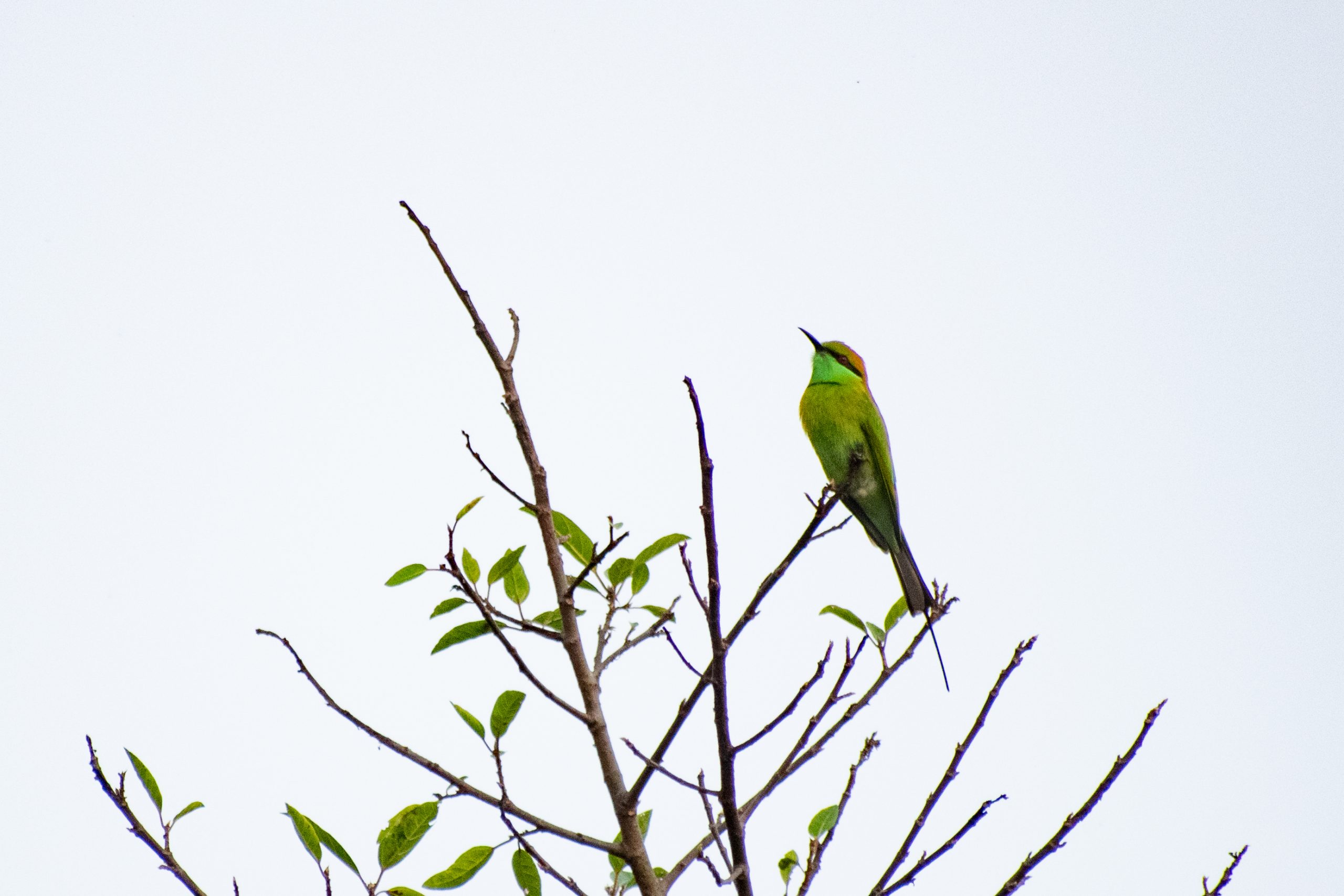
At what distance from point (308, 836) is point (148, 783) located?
328 millimetres

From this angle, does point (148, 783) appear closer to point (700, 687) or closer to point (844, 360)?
point (700, 687)

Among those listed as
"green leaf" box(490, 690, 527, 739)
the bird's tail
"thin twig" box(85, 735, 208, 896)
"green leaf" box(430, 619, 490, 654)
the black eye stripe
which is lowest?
"thin twig" box(85, 735, 208, 896)

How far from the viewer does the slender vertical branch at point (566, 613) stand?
7.01 ft

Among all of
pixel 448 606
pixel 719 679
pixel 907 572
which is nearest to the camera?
pixel 719 679

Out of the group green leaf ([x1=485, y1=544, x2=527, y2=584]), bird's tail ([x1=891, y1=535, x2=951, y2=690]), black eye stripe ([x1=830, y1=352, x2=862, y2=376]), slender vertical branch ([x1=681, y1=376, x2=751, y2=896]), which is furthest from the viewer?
black eye stripe ([x1=830, y1=352, x2=862, y2=376])

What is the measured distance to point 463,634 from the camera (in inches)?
95.3

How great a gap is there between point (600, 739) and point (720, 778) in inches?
13.4

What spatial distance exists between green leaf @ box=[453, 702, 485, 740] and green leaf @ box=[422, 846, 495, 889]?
23cm

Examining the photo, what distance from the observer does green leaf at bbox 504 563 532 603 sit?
99.7 inches

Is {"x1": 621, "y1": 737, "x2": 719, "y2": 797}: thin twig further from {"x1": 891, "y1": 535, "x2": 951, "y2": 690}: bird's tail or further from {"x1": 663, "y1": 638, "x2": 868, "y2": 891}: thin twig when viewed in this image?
{"x1": 891, "y1": 535, "x2": 951, "y2": 690}: bird's tail

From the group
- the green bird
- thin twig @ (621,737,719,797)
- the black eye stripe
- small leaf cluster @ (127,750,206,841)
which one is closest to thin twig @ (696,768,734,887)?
thin twig @ (621,737,719,797)

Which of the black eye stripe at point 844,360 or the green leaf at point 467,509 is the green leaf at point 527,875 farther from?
the black eye stripe at point 844,360

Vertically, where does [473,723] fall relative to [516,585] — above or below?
below

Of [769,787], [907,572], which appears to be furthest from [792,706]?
[907,572]
